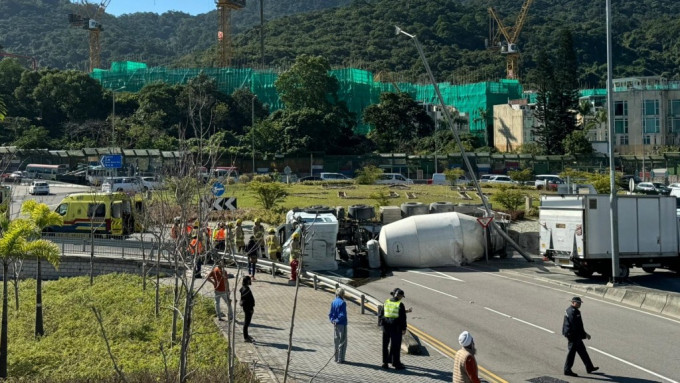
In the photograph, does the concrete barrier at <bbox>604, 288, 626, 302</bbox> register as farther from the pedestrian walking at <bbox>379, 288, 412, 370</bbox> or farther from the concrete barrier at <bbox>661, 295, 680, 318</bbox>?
the pedestrian walking at <bbox>379, 288, 412, 370</bbox>

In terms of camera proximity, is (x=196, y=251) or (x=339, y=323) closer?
(x=196, y=251)

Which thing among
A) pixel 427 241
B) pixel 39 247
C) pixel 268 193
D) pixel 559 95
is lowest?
pixel 427 241

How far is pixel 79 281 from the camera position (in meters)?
26.1

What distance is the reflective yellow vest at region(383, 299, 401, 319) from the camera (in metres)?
14.0

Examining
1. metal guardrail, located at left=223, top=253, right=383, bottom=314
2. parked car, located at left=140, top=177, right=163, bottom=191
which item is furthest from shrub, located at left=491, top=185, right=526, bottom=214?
metal guardrail, located at left=223, top=253, right=383, bottom=314

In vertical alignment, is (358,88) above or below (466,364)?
above

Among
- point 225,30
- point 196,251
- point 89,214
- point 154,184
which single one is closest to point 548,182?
point 154,184

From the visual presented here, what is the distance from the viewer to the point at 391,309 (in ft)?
46.1

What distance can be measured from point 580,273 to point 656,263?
2572 mm

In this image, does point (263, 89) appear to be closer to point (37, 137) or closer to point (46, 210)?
point (37, 137)

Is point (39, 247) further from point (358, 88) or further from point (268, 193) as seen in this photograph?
point (358, 88)

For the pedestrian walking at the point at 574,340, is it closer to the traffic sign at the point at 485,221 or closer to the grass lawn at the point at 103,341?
the grass lawn at the point at 103,341

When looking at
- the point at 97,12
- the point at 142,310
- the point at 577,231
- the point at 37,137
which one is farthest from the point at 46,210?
the point at 97,12

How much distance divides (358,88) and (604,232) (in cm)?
8773
